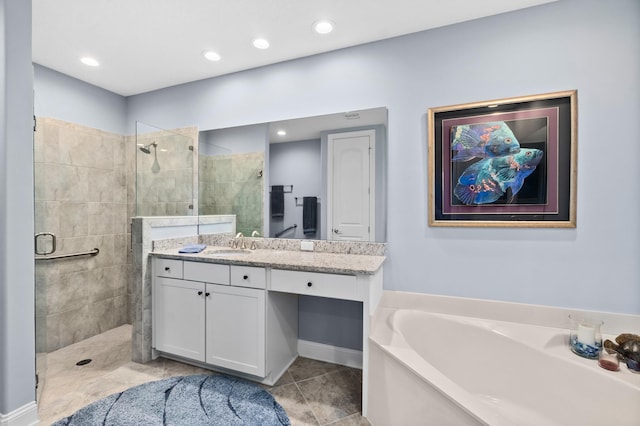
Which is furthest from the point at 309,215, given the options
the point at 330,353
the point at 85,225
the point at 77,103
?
the point at 77,103

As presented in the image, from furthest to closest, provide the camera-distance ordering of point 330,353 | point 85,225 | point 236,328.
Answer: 1. point 85,225
2. point 330,353
3. point 236,328

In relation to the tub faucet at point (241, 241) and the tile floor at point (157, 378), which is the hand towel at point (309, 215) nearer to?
the tub faucet at point (241, 241)

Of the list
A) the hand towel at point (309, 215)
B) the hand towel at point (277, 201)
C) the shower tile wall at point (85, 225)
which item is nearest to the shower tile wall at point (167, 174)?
the shower tile wall at point (85, 225)

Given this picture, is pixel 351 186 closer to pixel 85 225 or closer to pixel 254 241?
pixel 254 241

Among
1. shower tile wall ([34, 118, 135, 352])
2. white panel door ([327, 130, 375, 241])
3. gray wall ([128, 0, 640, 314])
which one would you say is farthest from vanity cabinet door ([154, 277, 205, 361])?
gray wall ([128, 0, 640, 314])

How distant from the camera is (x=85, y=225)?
283cm

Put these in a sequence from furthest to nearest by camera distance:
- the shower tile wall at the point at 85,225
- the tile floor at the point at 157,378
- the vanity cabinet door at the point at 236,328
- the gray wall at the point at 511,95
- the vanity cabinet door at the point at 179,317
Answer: the shower tile wall at the point at 85,225, the vanity cabinet door at the point at 179,317, the vanity cabinet door at the point at 236,328, the tile floor at the point at 157,378, the gray wall at the point at 511,95

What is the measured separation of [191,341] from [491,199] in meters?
2.36

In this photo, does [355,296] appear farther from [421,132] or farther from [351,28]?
[351,28]

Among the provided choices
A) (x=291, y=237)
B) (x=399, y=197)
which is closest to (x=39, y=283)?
(x=291, y=237)

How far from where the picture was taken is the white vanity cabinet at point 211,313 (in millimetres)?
1965

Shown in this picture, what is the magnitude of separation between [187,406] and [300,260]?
112cm

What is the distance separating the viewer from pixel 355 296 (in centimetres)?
172

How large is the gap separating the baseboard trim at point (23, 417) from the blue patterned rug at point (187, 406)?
0.39 ft
